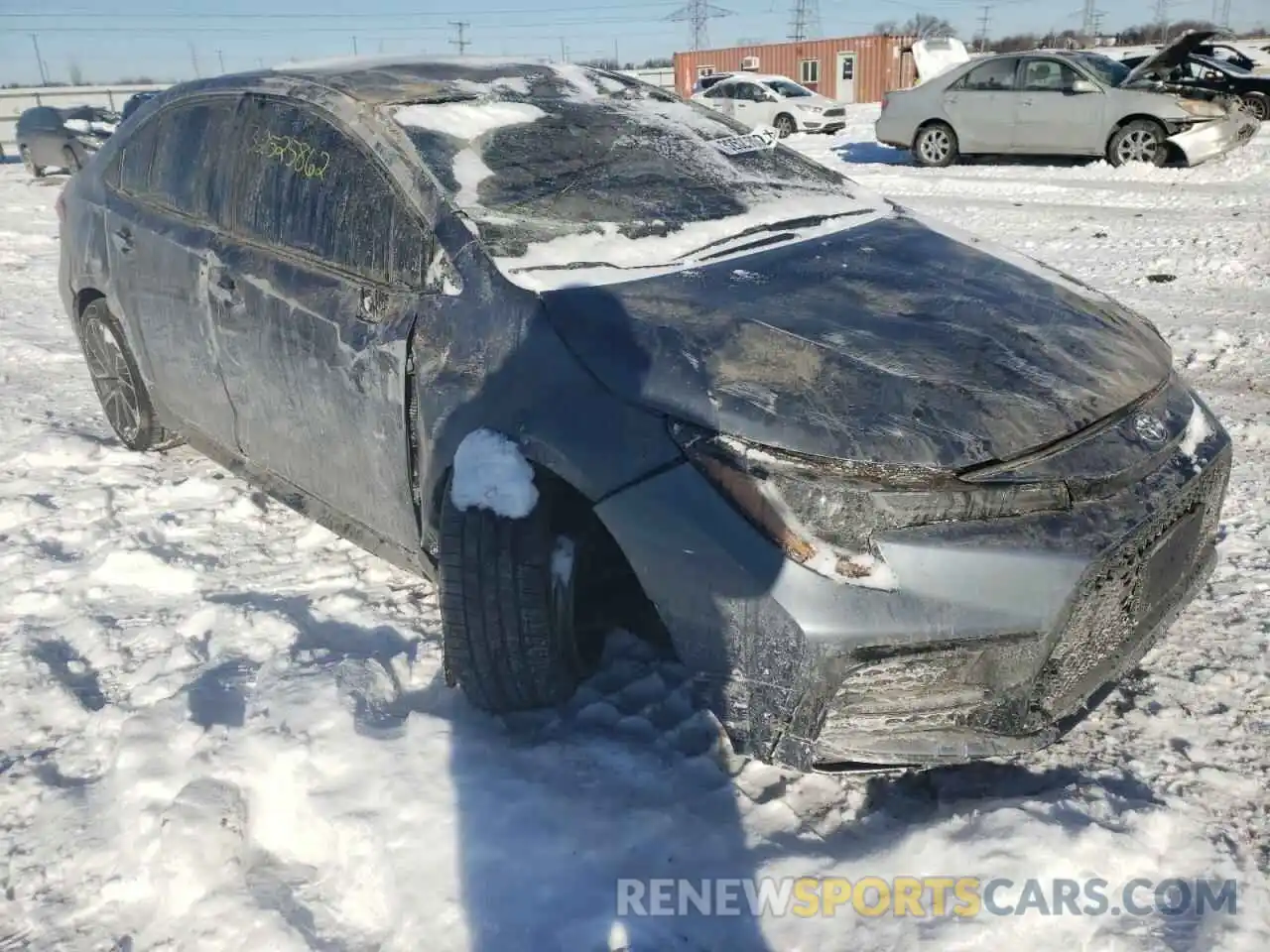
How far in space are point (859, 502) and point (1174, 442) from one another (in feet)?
2.95

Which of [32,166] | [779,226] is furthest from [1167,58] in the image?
[32,166]

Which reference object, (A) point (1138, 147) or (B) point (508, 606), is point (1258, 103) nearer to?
(A) point (1138, 147)

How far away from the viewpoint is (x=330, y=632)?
2.98m

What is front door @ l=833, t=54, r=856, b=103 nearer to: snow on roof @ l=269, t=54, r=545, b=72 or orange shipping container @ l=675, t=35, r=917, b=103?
orange shipping container @ l=675, t=35, r=917, b=103

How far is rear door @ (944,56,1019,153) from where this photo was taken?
12086 millimetres

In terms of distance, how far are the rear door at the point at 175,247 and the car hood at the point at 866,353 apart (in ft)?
5.49

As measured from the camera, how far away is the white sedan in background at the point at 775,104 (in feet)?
62.5

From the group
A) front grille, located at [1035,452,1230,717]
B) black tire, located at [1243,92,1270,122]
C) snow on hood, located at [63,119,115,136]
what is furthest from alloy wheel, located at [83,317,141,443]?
black tire, located at [1243,92,1270,122]

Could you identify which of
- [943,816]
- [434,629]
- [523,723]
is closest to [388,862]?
[523,723]

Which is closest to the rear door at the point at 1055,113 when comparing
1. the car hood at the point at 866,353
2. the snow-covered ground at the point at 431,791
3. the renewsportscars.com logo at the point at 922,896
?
the snow-covered ground at the point at 431,791

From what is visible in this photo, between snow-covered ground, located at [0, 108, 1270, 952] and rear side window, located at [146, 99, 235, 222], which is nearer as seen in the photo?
snow-covered ground, located at [0, 108, 1270, 952]

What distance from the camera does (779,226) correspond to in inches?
119

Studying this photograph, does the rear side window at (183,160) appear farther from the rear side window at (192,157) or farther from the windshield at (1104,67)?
the windshield at (1104,67)

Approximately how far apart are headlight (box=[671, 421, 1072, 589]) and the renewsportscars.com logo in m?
0.67
